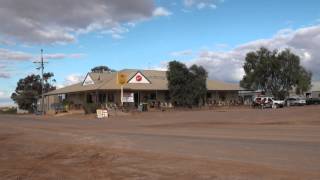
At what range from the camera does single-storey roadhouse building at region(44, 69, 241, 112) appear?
67.6m

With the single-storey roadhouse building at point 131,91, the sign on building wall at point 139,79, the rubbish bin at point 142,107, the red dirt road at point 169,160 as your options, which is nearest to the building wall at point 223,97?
the single-storey roadhouse building at point 131,91

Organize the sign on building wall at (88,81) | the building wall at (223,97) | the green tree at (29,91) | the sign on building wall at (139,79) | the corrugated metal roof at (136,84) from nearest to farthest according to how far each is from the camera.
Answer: the corrugated metal roof at (136,84), the sign on building wall at (139,79), the sign on building wall at (88,81), the building wall at (223,97), the green tree at (29,91)

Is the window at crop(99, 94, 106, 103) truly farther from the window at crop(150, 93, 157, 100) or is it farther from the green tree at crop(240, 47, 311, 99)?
the green tree at crop(240, 47, 311, 99)

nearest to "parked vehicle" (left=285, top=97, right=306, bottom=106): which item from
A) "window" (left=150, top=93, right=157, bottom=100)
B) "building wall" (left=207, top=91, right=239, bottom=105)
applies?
"building wall" (left=207, top=91, right=239, bottom=105)

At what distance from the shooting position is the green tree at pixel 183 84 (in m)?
68.0

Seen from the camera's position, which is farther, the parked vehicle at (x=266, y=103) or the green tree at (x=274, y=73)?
the green tree at (x=274, y=73)

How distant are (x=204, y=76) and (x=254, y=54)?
1541 cm

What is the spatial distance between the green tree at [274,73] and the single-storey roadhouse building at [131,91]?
3872 mm

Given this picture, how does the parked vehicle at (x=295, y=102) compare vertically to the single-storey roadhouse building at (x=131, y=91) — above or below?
below

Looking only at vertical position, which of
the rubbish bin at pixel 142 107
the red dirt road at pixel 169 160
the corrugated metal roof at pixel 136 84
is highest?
the corrugated metal roof at pixel 136 84

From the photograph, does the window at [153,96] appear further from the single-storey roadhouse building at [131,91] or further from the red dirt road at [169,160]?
the red dirt road at [169,160]

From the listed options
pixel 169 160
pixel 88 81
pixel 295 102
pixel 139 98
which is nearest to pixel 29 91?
pixel 88 81

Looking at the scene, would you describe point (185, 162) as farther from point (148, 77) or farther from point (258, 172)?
point (148, 77)

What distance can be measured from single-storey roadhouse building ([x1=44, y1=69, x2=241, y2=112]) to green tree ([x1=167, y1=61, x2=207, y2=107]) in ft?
5.90
